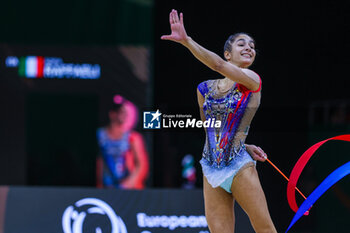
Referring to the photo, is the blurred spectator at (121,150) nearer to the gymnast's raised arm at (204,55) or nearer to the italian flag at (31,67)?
the italian flag at (31,67)

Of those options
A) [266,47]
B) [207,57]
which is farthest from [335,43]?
[207,57]

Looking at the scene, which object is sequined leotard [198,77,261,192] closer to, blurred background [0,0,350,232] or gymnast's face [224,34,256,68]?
gymnast's face [224,34,256,68]

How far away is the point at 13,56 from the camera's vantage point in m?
9.16

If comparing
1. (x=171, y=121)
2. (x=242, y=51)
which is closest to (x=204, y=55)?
(x=242, y=51)

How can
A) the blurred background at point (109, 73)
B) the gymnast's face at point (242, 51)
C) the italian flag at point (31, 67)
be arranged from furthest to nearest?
the italian flag at point (31, 67) < the blurred background at point (109, 73) < the gymnast's face at point (242, 51)

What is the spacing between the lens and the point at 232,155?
4.33 metres

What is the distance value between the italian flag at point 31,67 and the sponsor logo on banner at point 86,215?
3.76 m

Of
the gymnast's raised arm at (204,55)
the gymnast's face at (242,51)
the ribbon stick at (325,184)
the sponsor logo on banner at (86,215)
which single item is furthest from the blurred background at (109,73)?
the gymnast's raised arm at (204,55)

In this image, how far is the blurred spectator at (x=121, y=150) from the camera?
9.16 m

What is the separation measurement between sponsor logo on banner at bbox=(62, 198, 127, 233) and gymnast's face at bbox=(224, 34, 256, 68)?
209 centimetres

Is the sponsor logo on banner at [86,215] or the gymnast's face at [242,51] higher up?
the gymnast's face at [242,51]

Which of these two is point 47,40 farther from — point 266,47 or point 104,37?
point 266,47

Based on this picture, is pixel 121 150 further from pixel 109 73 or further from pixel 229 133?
pixel 229 133

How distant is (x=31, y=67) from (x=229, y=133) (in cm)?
545
